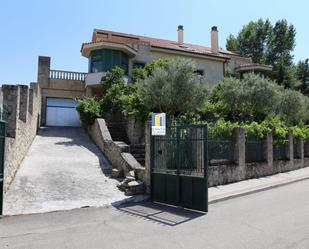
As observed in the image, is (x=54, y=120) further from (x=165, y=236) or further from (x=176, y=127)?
(x=165, y=236)

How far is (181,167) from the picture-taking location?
10.6 meters

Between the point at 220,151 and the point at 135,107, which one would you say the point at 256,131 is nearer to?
the point at 220,151

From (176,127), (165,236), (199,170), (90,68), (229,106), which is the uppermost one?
(90,68)

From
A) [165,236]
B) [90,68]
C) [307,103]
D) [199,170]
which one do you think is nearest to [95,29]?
[90,68]

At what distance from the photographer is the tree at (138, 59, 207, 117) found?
59.0 feet

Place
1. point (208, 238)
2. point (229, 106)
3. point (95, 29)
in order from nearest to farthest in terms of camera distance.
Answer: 1. point (208, 238)
2. point (229, 106)
3. point (95, 29)

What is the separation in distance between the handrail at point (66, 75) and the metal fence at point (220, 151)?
16.5m

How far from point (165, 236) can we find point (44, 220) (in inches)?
129

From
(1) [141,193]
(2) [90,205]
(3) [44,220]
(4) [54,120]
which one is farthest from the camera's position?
(4) [54,120]

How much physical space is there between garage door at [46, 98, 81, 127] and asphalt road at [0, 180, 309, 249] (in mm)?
18154

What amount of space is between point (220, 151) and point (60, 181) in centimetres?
672

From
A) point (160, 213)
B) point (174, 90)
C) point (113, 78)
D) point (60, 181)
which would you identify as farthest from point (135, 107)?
point (160, 213)

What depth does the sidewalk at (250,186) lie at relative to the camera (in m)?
11.7

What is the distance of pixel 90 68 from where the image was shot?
27.0m
